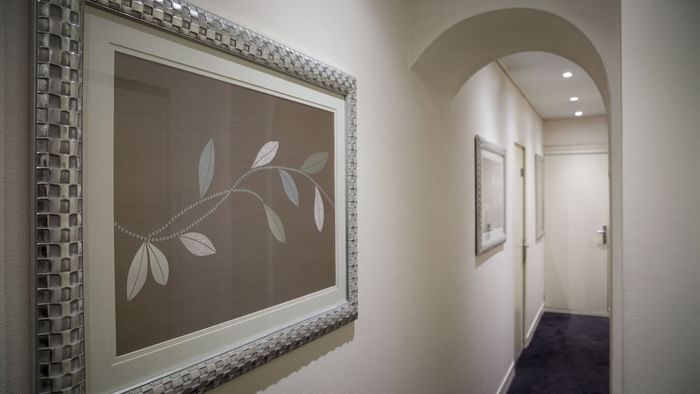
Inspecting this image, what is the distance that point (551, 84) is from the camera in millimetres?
3791

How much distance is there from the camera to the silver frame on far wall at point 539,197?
500cm

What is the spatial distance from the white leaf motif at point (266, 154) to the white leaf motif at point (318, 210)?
0.19 meters

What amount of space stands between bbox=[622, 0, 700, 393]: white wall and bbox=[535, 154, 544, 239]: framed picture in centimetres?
412

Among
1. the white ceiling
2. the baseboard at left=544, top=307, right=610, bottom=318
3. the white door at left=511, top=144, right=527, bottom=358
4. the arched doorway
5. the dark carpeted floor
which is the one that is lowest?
the dark carpeted floor

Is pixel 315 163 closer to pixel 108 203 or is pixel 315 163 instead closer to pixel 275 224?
pixel 275 224

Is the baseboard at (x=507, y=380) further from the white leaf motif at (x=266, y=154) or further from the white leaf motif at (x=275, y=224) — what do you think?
the white leaf motif at (x=266, y=154)

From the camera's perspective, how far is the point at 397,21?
1.58 m

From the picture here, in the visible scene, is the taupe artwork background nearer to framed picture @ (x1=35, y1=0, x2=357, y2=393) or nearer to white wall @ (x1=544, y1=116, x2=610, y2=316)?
framed picture @ (x1=35, y1=0, x2=357, y2=393)


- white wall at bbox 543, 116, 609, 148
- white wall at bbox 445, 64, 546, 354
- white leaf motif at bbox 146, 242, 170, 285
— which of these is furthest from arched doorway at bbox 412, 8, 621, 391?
white wall at bbox 543, 116, 609, 148

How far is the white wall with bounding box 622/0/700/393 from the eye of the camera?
3.44 feet

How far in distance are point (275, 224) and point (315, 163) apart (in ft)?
0.71

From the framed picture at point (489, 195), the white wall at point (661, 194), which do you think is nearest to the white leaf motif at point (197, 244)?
the white wall at point (661, 194)

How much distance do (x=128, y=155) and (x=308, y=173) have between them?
0.47 m

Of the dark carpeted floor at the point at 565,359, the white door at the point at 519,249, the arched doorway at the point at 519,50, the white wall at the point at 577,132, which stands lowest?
the dark carpeted floor at the point at 565,359
